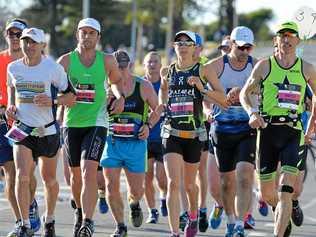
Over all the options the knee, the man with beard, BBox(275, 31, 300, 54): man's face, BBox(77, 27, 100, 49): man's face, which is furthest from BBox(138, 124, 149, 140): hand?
BBox(275, 31, 300, 54): man's face

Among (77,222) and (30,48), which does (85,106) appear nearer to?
(30,48)

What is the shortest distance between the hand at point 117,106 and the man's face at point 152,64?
214cm

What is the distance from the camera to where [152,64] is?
13.1 metres

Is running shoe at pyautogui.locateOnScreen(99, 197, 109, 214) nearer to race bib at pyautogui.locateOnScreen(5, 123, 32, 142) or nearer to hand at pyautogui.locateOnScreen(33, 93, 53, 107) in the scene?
race bib at pyautogui.locateOnScreen(5, 123, 32, 142)

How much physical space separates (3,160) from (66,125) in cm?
85

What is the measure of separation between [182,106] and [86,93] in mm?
1040

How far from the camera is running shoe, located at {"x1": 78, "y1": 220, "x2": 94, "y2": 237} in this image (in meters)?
10.1

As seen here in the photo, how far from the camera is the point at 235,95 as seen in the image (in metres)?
11.3

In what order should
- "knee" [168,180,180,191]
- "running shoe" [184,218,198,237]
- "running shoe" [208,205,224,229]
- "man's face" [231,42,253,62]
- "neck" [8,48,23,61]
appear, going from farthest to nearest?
"running shoe" [208,205,224,229] → "man's face" [231,42,253,62] → "neck" [8,48,23,61] → "running shoe" [184,218,198,237] → "knee" [168,180,180,191]

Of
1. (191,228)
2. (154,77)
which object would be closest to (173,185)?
(191,228)

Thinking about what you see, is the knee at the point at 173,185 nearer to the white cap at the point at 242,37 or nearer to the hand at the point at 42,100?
the hand at the point at 42,100

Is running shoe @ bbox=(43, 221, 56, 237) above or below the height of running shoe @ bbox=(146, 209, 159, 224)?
above

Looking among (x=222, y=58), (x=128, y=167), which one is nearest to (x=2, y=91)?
(x=128, y=167)

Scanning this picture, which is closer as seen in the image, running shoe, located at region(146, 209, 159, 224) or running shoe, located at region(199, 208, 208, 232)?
running shoe, located at region(199, 208, 208, 232)
